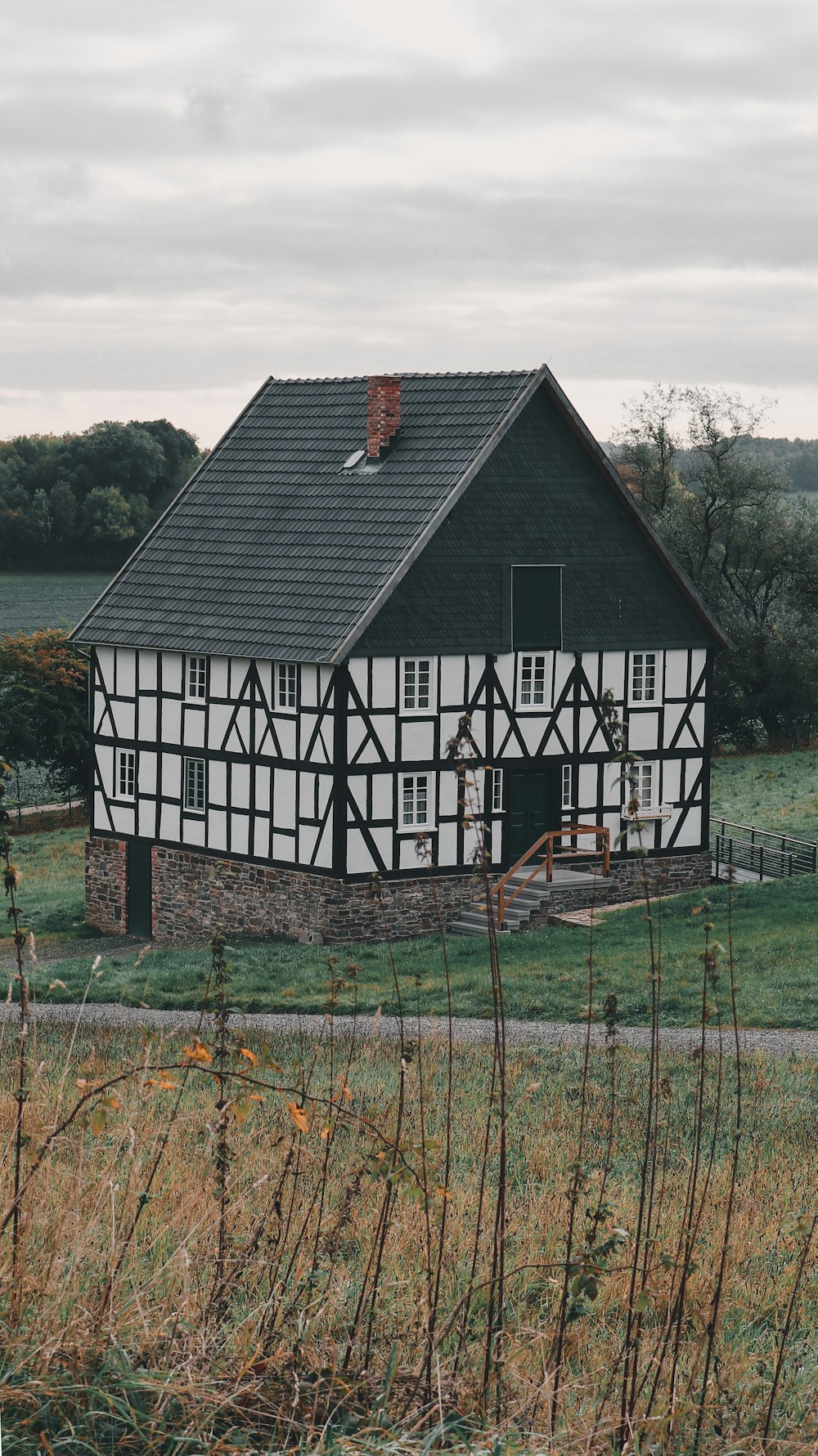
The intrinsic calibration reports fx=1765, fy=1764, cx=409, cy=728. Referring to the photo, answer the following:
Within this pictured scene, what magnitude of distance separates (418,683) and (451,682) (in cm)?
71

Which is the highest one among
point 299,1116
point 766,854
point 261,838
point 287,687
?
point 287,687

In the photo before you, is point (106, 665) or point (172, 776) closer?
point (172, 776)

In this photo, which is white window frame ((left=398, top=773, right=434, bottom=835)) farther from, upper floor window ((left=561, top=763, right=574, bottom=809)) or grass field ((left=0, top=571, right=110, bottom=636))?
grass field ((left=0, top=571, right=110, bottom=636))

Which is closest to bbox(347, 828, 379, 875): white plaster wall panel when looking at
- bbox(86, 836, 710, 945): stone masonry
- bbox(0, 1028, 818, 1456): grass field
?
bbox(86, 836, 710, 945): stone masonry

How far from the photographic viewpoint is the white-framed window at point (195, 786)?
33750mm

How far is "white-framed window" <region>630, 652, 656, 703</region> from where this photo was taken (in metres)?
34.7

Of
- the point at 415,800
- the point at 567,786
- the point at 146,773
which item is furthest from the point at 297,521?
the point at 567,786

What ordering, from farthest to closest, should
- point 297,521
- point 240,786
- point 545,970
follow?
point 297,521 < point 240,786 < point 545,970

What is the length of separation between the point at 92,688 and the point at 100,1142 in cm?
2871

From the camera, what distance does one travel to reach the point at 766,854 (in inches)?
1465

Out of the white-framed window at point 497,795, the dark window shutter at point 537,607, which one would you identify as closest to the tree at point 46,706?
the white-framed window at point 497,795

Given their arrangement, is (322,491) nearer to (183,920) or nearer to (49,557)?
(183,920)

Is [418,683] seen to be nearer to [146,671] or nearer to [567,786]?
[567,786]

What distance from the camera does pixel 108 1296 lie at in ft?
17.1
